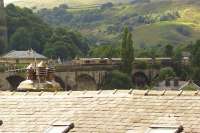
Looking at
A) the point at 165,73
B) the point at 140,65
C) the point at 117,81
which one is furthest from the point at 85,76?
the point at 165,73

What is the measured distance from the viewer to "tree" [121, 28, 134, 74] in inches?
6742

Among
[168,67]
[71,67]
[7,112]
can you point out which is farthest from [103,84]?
[7,112]

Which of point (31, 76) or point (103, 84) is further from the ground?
point (31, 76)

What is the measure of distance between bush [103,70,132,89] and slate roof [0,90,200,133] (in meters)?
134

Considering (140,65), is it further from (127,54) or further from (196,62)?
(127,54)

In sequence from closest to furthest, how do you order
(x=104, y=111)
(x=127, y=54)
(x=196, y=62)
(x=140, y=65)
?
(x=104, y=111), (x=127, y=54), (x=196, y=62), (x=140, y=65)

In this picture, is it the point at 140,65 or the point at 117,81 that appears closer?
the point at 117,81

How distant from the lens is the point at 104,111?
2558 centimetres

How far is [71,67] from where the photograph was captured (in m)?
171

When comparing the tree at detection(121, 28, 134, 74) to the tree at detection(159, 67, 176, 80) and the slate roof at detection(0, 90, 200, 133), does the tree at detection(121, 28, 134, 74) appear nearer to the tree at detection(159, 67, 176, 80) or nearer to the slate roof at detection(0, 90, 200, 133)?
the tree at detection(159, 67, 176, 80)

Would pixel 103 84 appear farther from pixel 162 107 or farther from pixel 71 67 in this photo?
pixel 162 107

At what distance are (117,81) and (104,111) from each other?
5535 inches

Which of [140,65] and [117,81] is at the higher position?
[140,65]

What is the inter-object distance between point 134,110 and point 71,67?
146218 millimetres
